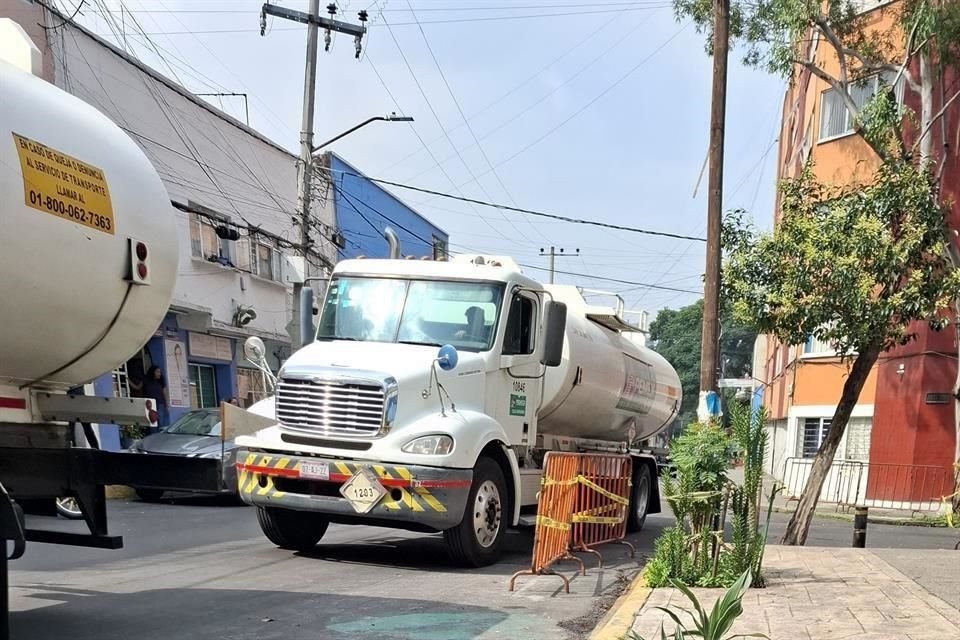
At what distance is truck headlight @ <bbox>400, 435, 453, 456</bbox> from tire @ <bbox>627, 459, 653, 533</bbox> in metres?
5.51

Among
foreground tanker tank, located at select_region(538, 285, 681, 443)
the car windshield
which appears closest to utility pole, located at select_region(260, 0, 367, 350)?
the car windshield

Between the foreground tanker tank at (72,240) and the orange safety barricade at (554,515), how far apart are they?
3.93 m

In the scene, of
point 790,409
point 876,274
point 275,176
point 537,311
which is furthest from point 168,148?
point 790,409

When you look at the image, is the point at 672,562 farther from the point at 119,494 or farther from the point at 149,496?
the point at 119,494

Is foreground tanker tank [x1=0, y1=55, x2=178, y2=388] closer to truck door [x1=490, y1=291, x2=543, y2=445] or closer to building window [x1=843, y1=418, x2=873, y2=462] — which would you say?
truck door [x1=490, y1=291, x2=543, y2=445]

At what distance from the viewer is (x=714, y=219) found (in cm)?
1147

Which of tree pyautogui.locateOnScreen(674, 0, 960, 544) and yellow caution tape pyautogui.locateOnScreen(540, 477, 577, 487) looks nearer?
yellow caution tape pyautogui.locateOnScreen(540, 477, 577, 487)

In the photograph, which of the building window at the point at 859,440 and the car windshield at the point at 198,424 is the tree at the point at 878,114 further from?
the car windshield at the point at 198,424

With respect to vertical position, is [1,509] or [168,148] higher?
[168,148]

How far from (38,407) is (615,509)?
7746 mm

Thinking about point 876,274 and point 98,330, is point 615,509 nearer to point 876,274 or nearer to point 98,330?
point 876,274

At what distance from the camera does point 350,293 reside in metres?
9.61

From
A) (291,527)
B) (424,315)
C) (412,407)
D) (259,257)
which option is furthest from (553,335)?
(259,257)

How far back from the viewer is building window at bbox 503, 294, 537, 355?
31.1 ft
